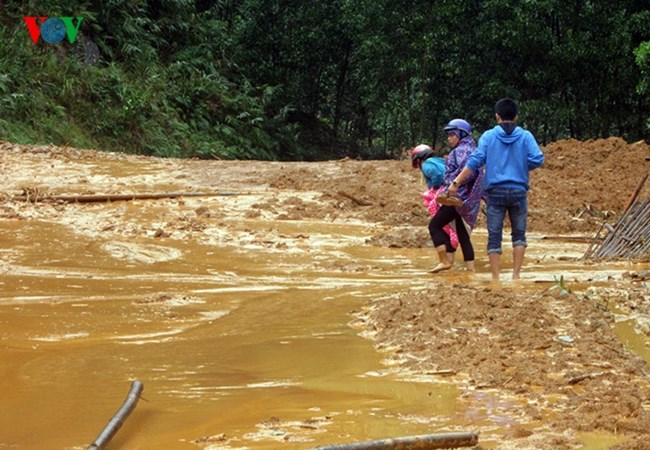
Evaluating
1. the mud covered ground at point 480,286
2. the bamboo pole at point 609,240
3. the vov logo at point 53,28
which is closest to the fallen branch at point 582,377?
the mud covered ground at point 480,286

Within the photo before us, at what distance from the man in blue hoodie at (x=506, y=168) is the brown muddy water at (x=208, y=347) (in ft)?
1.43

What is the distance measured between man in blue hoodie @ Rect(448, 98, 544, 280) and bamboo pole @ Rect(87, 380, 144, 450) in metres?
5.23

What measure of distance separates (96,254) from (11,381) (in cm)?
533

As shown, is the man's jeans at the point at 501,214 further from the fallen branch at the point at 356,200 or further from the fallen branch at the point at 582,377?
the fallen branch at the point at 356,200

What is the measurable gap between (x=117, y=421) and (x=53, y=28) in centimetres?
2386

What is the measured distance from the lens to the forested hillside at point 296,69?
2558cm

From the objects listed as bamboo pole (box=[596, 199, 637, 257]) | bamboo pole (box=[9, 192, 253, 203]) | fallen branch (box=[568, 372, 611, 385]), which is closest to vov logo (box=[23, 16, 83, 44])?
bamboo pole (box=[9, 192, 253, 203])

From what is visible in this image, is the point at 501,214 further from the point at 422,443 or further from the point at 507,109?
the point at 422,443

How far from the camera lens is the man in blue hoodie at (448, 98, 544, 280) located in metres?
9.26

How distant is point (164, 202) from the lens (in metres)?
14.6

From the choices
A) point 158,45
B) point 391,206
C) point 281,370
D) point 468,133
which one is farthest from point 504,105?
point 158,45

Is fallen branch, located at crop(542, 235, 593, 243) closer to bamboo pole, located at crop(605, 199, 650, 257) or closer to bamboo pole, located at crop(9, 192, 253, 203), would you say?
bamboo pole, located at crop(605, 199, 650, 257)

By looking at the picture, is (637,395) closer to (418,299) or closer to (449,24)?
(418,299)

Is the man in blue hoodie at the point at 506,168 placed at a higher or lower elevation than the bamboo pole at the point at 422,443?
higher
